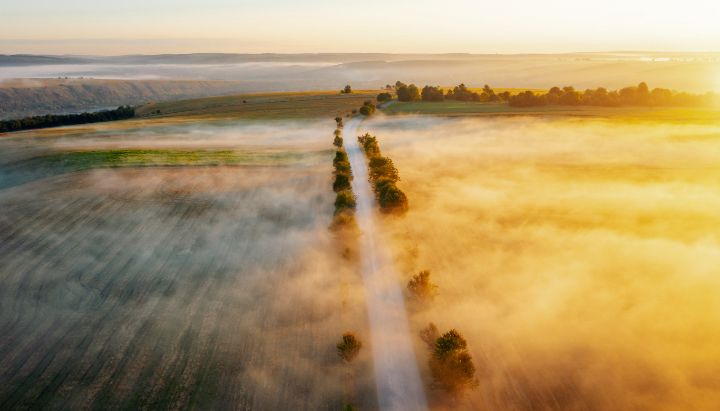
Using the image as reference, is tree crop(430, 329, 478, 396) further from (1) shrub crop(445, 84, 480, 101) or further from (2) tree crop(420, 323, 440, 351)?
(1) shrub crop(445, 84, 480, 101)

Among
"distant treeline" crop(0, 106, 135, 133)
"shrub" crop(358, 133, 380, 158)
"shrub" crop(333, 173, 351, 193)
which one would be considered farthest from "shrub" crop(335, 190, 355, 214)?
"distant treeline" crop(0, 106, 135, 133)

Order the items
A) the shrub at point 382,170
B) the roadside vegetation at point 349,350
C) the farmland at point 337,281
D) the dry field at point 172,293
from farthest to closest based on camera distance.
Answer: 1. the shrub at point 382,170
2. the roadside vegetation at point 349,350
3. the dry field at point 172,293
4. the farmland at point 337,281

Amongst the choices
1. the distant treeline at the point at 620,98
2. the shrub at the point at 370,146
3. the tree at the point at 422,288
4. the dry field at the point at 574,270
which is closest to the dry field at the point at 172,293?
the tree at the point at 422,288

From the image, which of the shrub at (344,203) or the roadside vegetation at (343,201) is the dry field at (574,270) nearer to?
the roadside vegetation at (343,201)

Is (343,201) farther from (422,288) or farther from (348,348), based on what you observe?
(348,348)

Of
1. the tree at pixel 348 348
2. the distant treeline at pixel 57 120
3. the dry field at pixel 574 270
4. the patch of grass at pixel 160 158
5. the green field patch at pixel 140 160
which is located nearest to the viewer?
the dry field at pixel 574 270

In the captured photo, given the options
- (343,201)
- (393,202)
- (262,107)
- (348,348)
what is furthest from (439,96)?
(348,348)

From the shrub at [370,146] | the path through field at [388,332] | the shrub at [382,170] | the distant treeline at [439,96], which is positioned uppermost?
the distant treeline at [439,96]

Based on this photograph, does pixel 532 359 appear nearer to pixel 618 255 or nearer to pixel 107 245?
pixel 618 255
